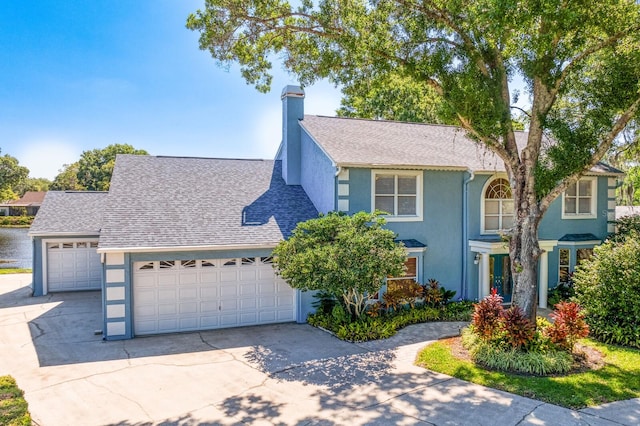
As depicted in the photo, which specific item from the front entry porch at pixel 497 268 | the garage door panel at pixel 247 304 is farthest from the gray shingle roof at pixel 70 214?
the front entry porch at pixel 497 268

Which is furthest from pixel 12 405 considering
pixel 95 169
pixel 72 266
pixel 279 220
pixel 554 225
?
pixel 95 169

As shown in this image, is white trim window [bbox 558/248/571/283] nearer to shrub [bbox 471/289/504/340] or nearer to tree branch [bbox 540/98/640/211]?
tree branch [bbox 540/98/640/211]

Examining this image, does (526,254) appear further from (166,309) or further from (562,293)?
(166,309)

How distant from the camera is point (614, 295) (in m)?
11.2

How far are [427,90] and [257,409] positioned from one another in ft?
35.2

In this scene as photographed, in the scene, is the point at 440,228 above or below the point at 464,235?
above

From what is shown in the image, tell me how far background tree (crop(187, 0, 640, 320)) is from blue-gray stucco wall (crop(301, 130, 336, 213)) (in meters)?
3.48

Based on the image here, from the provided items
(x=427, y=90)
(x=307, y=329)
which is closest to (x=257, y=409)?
(x=307, y=329)

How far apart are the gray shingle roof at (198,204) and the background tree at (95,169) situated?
53.0 meters

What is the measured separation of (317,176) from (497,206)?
666 cm

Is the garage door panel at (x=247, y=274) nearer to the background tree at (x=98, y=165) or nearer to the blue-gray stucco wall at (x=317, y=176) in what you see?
the blue-gray stucco wall at (x=317, y=176)

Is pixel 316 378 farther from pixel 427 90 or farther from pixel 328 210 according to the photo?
pixel 427 90

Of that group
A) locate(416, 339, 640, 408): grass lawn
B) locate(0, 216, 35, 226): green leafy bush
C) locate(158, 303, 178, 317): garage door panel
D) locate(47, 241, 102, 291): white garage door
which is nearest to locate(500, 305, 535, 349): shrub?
locate(416, 339, 640, 408): grass lawn

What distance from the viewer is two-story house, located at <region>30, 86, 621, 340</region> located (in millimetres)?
12164
